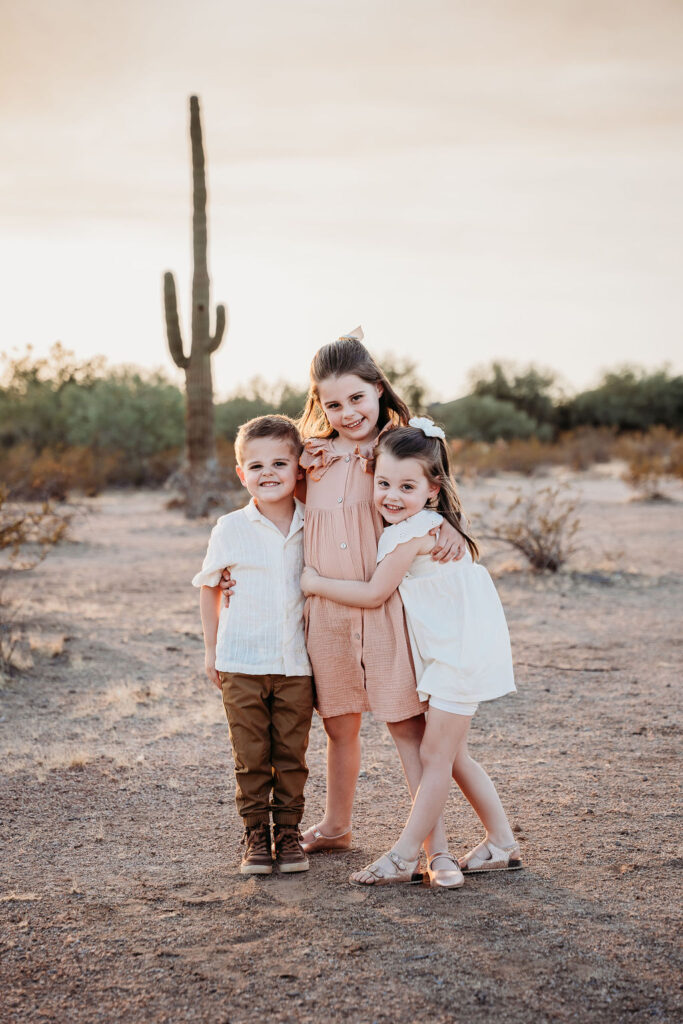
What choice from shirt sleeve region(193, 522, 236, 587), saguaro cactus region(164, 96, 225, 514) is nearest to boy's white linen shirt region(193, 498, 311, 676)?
shirt sleeve region(193, 522, 236, 587)

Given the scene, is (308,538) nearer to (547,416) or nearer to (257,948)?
(257,948)

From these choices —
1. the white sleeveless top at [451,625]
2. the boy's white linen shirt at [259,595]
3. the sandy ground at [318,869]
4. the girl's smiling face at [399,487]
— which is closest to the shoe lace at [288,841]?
the sandy ground at [318,869]

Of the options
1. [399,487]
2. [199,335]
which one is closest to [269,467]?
[399,487]

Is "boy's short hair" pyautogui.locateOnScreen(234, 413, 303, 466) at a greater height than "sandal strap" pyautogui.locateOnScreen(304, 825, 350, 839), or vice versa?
"boy's short hair" pyautogui.locateOnScreen(234, 413, 303, 466)

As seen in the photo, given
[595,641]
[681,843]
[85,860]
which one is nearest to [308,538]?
[85,860]

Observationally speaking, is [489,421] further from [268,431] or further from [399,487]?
[399,487]

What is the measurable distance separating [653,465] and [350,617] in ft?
50.1

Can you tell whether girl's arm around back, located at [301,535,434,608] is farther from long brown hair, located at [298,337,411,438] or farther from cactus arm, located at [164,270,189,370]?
cactus arm, located at [164,270,189,370]

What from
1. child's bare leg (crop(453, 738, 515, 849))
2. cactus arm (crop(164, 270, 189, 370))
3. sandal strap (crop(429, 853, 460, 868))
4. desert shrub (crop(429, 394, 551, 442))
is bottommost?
sandal strap (crop(429, 853, 460, 868))

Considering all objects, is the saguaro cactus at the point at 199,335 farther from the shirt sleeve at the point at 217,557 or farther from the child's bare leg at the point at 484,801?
the child's bare leg at the point at 484,801

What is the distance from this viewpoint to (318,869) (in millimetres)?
3225

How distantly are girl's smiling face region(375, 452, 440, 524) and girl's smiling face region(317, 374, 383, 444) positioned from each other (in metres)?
0.19

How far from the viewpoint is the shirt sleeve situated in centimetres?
327


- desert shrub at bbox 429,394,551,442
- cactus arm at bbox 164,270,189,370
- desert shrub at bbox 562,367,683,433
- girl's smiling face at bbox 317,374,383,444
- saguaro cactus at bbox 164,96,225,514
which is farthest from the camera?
desert shrub at bbox 562,367,683,433
